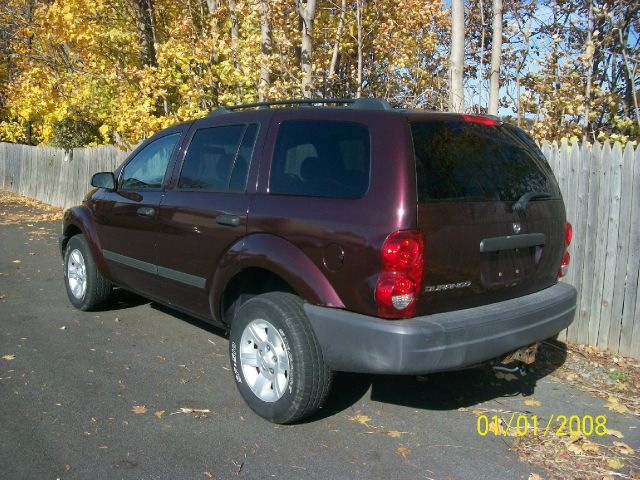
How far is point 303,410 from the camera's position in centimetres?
379

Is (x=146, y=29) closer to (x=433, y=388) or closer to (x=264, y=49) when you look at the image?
(x=264, y=49)

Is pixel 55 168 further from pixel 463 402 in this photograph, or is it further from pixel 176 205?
pixel 463 402

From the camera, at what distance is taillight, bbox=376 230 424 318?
3.31 meters

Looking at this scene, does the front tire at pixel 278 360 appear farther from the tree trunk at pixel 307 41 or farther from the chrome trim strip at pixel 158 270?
the tree trunk at pixel 307 41

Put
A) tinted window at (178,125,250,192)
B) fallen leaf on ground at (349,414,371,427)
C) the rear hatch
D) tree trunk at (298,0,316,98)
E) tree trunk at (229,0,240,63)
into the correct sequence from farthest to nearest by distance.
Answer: tree trunk at (229,0,240,63), tree trunk at (298,0,316,98), tinted window at (178,125,250,192), fallen leaf on ground at (349,414,371,427), the rear hatch

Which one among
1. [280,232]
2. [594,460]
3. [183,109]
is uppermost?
[183,109]

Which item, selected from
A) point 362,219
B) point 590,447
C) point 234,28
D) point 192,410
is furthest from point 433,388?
point 234,28

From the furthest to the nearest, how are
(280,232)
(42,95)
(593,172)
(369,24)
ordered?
(42,95), (369,24), (593,172), (280,232)

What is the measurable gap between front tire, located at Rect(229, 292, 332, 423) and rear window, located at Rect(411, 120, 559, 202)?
109cm

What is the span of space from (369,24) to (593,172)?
6.71 meters

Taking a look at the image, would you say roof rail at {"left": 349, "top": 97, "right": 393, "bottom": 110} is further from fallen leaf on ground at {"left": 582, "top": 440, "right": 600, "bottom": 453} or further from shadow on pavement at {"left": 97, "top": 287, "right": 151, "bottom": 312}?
shadow on pavement at {"left": 97, "top": 287, "right": 151, "bottom": 312}

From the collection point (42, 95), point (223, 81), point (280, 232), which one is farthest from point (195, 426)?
point (42, 95)
